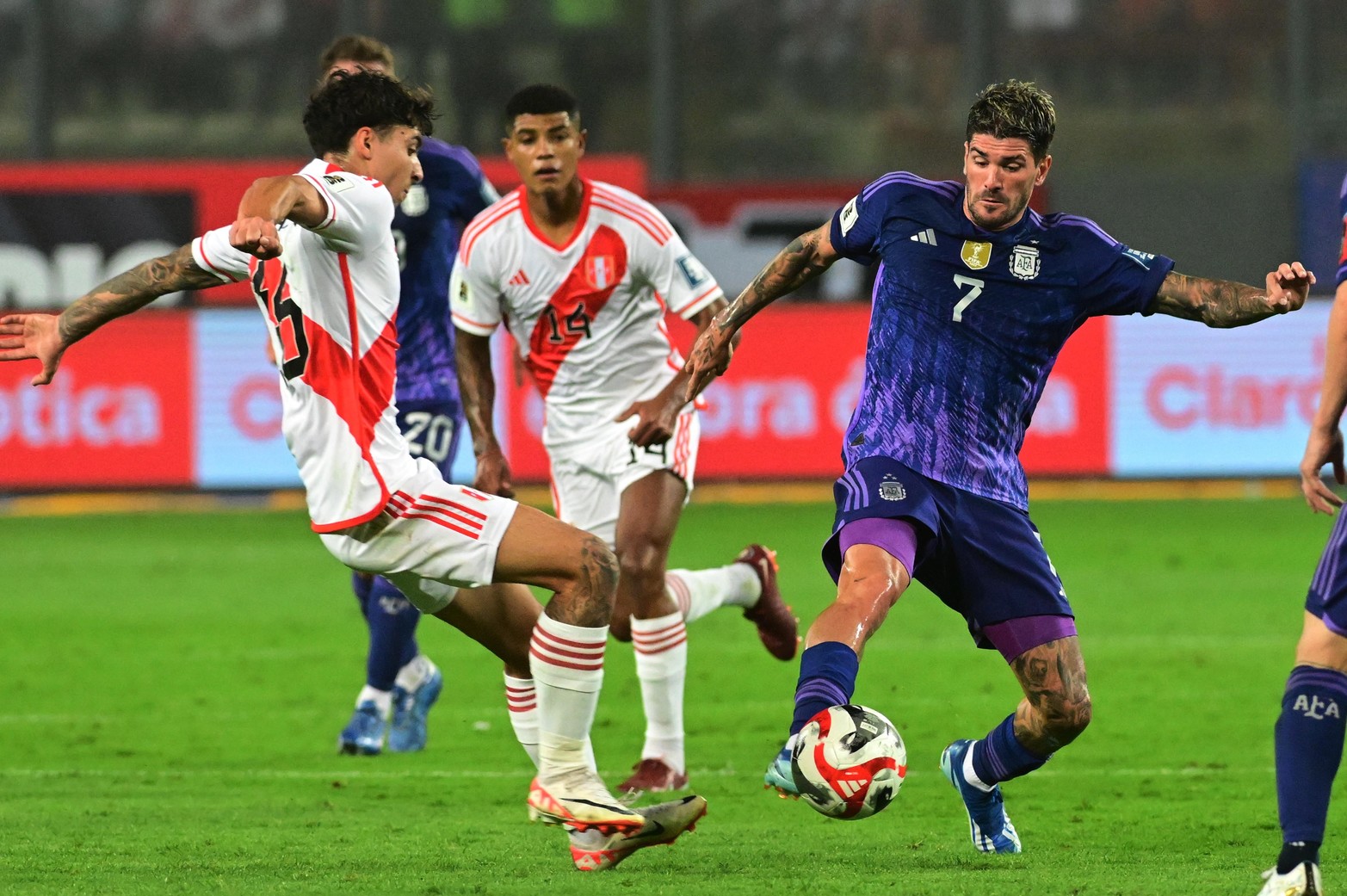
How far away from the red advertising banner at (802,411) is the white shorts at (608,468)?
8.77 m

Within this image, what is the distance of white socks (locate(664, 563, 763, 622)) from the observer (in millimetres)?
7723

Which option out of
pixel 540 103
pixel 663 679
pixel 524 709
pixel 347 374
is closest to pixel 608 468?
pixel 663 679

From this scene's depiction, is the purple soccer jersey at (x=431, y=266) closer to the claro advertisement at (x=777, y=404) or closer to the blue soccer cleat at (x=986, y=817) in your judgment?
the blue soccer cleat at (x=986, y=817)

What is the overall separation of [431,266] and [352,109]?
268 cm

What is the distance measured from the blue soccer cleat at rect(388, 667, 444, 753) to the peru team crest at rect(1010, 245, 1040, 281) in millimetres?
3560

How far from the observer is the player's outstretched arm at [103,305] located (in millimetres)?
5609

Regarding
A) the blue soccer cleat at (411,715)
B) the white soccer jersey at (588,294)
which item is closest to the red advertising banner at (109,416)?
the blue soccer cleat at (411,715)

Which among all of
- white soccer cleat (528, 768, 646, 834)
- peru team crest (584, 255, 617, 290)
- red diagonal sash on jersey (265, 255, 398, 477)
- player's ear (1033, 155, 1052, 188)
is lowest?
white soccer cleat (528, 768, 646, 834)

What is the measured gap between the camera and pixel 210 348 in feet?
54.1

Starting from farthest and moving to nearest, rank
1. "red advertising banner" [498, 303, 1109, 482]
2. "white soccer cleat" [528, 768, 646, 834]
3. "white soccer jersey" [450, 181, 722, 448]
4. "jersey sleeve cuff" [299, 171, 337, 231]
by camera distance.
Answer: "red advertising banner" [498, 303, 1109, 482] → "white soccer jersey" [450, 181, 722, 448] → "white soccer cleat" [528, 768, 646, 834] → "jersey sleeve cuff" [299, 171, 337, 231]

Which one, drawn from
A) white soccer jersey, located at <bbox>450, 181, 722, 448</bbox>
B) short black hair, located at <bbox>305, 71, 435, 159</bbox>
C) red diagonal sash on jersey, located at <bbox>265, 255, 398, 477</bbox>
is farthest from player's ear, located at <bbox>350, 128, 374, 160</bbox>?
white soccer jersey, located at <bbox>450, 181, 722, 448</bbox>

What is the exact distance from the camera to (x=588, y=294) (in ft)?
25.0

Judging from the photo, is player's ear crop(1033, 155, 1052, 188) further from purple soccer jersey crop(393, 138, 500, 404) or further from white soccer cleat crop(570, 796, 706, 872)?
purple soccer jersey crop(393, 138, 500, 404)

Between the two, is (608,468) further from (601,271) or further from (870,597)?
(870,597)
